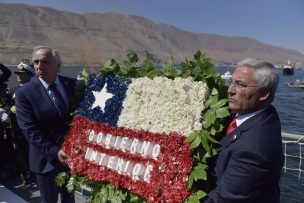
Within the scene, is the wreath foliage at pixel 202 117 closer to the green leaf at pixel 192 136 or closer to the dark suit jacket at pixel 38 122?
the green leaf at pixel 192 136

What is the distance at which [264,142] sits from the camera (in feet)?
6.90

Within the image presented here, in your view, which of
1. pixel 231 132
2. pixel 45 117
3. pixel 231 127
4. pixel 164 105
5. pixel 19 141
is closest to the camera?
pixel 231 132

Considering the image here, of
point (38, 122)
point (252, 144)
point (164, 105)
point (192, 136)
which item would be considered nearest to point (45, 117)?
point (38, 122)

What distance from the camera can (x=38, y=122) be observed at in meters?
3.32

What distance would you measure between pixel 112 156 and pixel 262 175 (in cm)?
143

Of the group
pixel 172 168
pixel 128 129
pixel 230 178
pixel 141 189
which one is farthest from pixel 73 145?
pixel 230 178

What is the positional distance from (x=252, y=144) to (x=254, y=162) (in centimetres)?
11

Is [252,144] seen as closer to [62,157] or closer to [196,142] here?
[196,142]

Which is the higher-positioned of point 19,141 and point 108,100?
point 108,100

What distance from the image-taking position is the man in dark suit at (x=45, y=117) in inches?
129

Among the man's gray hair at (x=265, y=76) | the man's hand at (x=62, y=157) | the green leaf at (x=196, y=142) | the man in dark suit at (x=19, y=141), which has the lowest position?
the man in dark suit at (x=19, y=141)

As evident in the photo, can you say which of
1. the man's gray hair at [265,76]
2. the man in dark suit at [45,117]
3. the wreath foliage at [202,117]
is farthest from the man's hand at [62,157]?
the man's gray hair at [265,76]

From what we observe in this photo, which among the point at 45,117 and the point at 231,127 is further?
the point at 45,117

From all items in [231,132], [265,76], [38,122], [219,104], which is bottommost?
[38,122]
